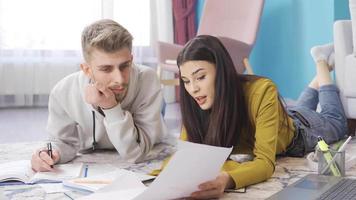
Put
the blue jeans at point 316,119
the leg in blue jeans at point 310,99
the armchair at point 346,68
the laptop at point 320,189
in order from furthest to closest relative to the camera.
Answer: the leg in blue jeans at point 310,99 < the armchair at point 346,68 < the blue jeans at point 316,119 < the laptop at point 320,189

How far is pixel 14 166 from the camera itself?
160 centimetres

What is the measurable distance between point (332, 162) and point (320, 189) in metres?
0.23

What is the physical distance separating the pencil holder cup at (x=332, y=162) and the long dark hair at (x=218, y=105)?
0.25 meters

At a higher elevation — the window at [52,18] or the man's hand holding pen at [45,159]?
the window at [52,18]

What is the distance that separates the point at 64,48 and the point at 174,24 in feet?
3.00

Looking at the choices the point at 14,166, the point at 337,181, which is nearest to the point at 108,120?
the point at 14,166

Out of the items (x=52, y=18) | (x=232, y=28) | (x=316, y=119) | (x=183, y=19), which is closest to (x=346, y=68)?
(x=316, y=119)

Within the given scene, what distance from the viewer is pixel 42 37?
12.6ft

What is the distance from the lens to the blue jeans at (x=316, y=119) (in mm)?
1796

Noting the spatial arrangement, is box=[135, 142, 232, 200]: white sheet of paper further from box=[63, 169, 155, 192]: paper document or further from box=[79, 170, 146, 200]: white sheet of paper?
box=[63, 169, 155, 192]: paper document

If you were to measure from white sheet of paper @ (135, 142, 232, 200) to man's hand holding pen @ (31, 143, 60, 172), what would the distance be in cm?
60

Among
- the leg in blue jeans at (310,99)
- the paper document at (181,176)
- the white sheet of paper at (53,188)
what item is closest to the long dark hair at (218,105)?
the paper document at (181,176)

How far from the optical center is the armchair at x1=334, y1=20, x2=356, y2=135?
7.17 feet

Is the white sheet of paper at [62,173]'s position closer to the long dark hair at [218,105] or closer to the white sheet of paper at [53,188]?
the white sheet of paper at [53,188]
